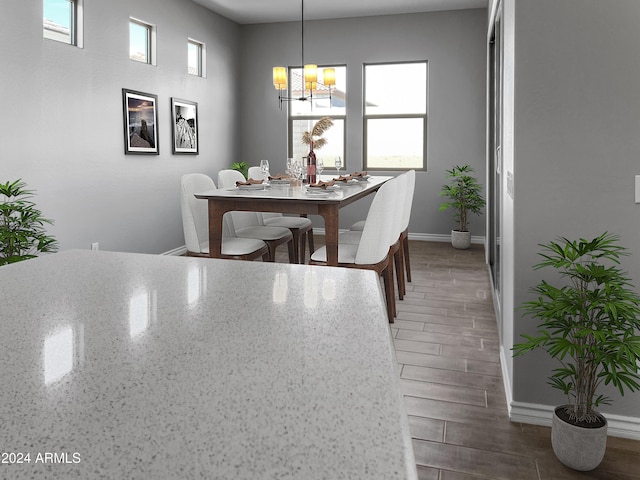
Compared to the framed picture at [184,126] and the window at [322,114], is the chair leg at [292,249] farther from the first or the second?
the window at [322,114]

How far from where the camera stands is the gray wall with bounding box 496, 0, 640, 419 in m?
2.05

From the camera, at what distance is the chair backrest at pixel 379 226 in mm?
3170

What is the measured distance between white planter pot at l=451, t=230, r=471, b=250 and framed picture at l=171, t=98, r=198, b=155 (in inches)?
126

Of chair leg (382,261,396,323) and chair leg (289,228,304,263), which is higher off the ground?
chair leg (289,228,304,263)

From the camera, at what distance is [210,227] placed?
139 inches

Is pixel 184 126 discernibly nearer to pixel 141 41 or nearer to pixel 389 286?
pixel 141 41

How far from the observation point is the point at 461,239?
632 centimetres

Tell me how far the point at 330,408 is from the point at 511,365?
2102 mm

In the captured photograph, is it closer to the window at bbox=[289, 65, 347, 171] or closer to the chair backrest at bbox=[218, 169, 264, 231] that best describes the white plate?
the chair backrest at bbox=[218, 169, 264, 231]

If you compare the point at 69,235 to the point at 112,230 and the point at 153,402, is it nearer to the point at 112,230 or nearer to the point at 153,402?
the point at 112,230

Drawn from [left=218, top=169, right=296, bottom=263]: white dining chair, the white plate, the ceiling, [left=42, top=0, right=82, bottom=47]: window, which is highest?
the ceiling

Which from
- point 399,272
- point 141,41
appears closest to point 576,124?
point 399,272

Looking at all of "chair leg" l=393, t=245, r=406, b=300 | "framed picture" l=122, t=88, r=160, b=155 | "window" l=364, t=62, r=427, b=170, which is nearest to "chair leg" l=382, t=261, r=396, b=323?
"chair leg" l=393, t=245, r=406, b=300

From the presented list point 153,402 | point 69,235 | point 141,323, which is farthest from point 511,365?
point 69,235
